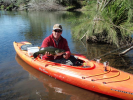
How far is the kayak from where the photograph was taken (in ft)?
12.4

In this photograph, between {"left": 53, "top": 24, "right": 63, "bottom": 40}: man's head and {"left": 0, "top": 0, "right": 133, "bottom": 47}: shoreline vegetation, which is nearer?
{"left": 53, "top": 24, "right": 63, "bottom": 40}: man's head

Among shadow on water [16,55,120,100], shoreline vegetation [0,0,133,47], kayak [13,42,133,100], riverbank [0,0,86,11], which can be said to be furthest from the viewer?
riverbank [0,0,86,11]

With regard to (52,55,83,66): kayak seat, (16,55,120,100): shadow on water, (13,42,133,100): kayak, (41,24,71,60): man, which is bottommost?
(16,55,120,100): shadow on water

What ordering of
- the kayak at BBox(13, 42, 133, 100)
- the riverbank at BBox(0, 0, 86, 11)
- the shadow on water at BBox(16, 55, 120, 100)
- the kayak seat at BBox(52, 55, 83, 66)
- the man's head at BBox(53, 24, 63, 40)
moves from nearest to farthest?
the kayak at BBox(13, 42, 133, 100)
the shadow on water at BBox(16, 55, 120, 100)
the man's head at BBox(53, 24, 63, 40)
the kayak seat at BBox(52, 55, 83, 66)
the riverbank at BBox(0, 0, 86, 11)

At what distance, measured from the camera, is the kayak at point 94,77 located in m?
3.78

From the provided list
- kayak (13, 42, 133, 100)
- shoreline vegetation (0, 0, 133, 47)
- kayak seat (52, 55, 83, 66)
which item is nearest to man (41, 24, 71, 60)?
kayak seat (52, 55, 83, 66)

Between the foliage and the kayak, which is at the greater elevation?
the foliage

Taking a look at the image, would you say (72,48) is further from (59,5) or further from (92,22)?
(59,5)

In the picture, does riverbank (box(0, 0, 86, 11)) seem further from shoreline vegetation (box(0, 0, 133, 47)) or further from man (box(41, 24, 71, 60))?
man (box(41, 24, 71, 60))

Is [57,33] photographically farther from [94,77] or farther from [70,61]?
[94,77]

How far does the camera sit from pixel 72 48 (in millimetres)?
8914

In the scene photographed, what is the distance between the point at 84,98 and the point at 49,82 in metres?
1.56

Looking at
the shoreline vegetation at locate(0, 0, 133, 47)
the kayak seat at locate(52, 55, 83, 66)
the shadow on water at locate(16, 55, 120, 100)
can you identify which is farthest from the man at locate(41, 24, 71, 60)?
the shoreline vegetation at locate(0, 0, 133, 47)

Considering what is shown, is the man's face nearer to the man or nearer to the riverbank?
the man
